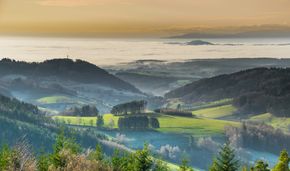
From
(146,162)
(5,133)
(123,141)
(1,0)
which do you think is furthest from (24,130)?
(1,0)

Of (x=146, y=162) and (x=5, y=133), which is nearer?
(x=146, y=162)

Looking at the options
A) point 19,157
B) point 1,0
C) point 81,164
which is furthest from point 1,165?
point 1,0

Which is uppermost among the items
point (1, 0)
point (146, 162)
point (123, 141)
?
point (1, 0)

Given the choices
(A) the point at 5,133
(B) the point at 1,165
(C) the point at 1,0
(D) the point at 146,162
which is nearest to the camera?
(C) the point at 1,0

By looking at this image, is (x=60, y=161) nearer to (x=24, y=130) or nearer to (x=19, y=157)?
(x=19, y=157)

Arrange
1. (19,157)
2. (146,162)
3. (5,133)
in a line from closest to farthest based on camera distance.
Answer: (19,157) < (146,162) < (5,133)

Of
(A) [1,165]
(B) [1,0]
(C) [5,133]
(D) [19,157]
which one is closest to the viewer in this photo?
(B) [1,0]

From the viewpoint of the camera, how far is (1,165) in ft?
93.2

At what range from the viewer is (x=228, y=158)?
31859 millimetres

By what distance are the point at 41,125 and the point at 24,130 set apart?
12400mm

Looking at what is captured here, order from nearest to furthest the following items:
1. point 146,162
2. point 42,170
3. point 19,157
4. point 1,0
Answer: point 1,0
point 19,157
point 42,170
point 146,162

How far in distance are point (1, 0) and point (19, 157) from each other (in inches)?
666

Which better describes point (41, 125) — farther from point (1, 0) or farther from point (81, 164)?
point (1, 0)

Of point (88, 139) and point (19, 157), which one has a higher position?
point (19, 157)
